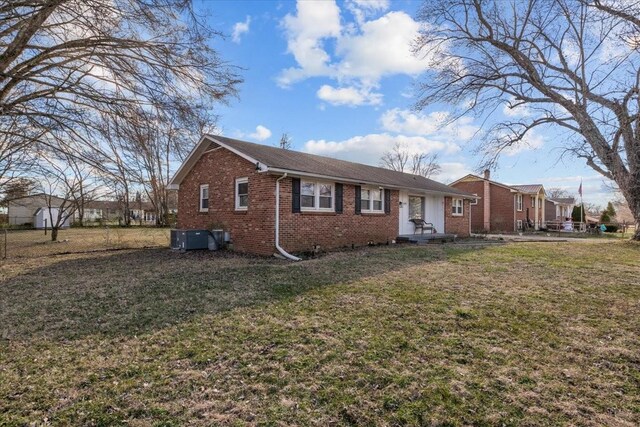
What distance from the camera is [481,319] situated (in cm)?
480

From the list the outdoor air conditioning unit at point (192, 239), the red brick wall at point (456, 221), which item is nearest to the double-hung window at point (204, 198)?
the outdoor air conditioning unit at point (192, 239)

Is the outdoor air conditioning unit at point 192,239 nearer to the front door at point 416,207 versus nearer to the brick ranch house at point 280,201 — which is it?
the brick ranch house at point 280,201

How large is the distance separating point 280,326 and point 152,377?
1644 millimetres

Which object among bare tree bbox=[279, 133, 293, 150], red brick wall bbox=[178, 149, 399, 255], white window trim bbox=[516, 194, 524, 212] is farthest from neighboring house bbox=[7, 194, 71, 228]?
white window trim bbox=[516, 194, 524, 212]

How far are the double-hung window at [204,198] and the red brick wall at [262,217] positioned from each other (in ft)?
0.64

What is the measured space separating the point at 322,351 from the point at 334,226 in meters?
8.93

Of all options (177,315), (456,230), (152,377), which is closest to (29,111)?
(177,315)

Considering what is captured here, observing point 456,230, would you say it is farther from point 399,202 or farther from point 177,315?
point 177,315

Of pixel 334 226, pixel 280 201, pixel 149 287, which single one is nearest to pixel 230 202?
pixel 280 201

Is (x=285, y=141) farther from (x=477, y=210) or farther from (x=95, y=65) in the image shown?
(x=95, y=65)

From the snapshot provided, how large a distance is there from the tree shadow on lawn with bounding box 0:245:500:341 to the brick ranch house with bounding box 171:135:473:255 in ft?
4.14

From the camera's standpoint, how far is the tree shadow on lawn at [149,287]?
16.1ft

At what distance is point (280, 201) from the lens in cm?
1103

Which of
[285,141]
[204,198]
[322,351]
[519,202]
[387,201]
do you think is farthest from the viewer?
[285,141]
